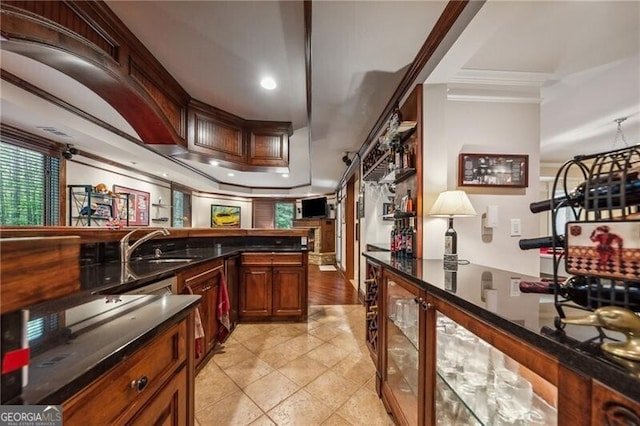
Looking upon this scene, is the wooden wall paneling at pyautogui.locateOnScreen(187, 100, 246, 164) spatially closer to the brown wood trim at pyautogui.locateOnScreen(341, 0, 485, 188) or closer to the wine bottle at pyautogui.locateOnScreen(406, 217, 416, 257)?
the brown wood trim at pyautogui.locateOnScreen(341, 0, 485, 188)

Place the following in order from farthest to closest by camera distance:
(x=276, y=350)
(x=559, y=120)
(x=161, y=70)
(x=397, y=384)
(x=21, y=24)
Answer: (x=559, y=120)
(x=276, y=350)
(x=161, y=70)
(x=397, y=384)
(x=21, y=24)

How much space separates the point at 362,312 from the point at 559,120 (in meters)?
3.30

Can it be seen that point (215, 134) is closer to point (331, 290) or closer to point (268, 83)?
point (268, 83)

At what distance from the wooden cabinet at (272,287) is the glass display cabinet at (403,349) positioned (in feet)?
5.14

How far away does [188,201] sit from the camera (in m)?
7.44

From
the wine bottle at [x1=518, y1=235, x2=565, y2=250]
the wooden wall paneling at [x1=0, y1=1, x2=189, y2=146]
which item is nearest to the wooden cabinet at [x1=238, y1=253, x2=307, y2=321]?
the wooden wall paneling at [x1=0, y1=1, x2=189, y2=146]

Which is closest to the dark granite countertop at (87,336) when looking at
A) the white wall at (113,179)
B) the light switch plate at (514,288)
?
the light switch plate at (514,288)

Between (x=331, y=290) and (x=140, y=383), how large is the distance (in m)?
4.27

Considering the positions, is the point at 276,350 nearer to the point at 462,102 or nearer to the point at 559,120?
the point at 462,102

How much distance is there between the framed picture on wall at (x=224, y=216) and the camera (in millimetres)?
8398

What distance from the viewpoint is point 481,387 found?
3.41 ft

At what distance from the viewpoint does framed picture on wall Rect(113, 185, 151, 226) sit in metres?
4.63

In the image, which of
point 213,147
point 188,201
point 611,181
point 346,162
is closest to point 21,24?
point 213,147

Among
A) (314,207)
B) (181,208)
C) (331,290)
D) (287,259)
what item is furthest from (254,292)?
(314,207)
